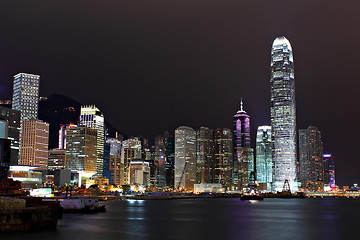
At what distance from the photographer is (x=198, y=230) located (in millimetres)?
89812

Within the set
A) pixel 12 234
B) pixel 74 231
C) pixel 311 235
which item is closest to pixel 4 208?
pixel 12 234

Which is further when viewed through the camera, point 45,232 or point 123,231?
point 123,231

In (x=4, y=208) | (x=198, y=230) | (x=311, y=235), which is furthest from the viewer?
(x=198, y=230)

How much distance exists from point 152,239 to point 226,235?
593 inches

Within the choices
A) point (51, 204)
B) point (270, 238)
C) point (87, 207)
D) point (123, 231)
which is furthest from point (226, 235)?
point (87, 207)

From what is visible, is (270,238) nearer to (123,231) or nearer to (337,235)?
(337,235)

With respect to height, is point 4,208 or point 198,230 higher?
point 4,208

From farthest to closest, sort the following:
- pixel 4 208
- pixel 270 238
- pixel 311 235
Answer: pixel 311 235 → pixel 270 238 → pixel 4 208

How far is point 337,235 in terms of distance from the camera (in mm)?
83875

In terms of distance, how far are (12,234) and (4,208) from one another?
4183mm

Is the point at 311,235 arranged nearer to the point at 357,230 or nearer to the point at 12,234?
the point at 357,230

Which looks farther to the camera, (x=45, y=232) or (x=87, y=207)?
→ (x=87, y=207)

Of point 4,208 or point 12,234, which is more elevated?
point 4,208

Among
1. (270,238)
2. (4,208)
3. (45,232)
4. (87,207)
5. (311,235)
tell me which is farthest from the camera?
(87,207)
